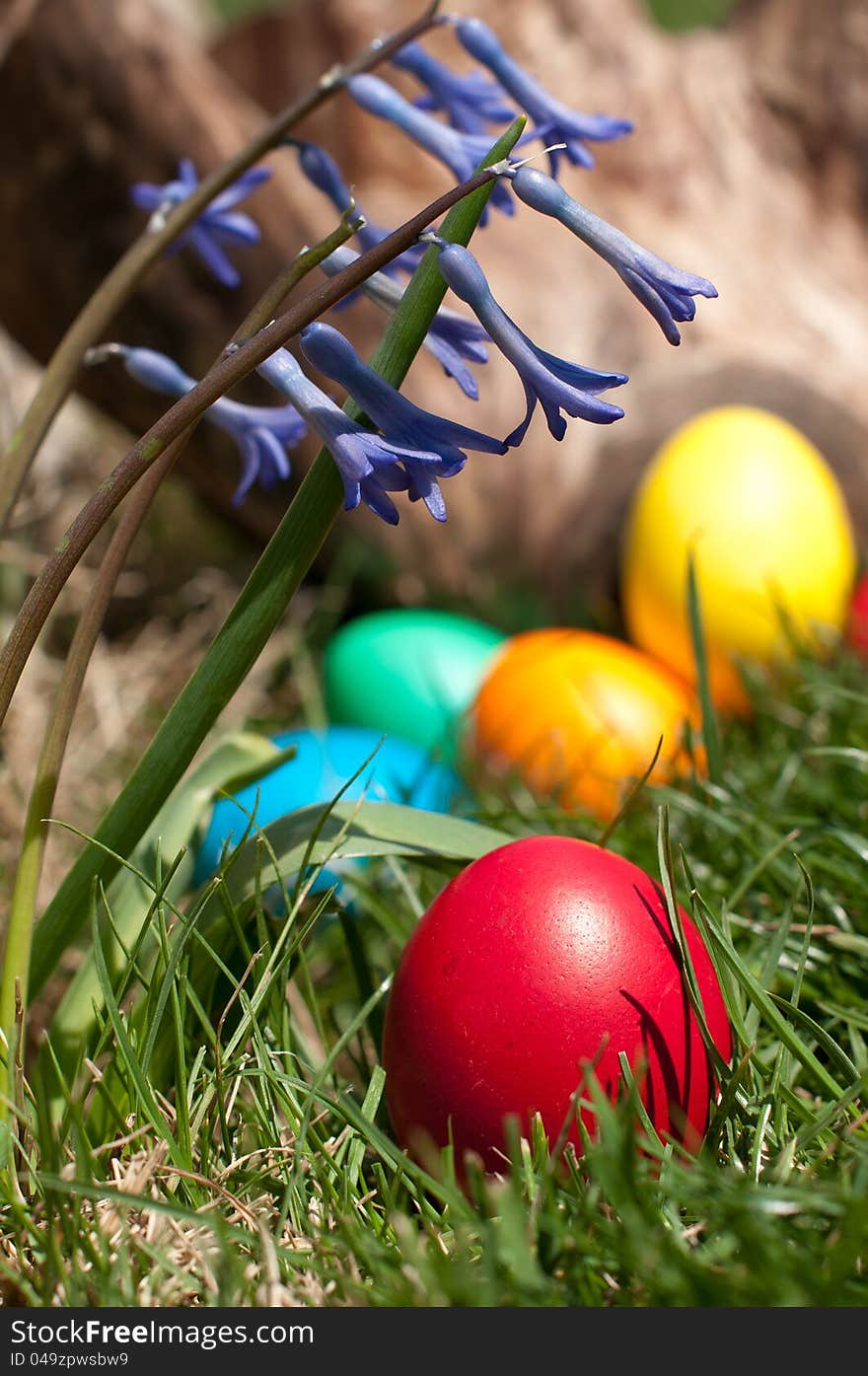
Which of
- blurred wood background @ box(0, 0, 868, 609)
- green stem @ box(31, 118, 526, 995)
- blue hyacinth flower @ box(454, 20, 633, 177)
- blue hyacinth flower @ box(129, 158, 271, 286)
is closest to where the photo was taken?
green stem @ box(31, 118, 526, 995)

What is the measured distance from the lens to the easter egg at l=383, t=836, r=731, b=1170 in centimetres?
89

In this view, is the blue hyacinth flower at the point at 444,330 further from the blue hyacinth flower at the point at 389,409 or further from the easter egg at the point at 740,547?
the easter egg at the point at 740,547

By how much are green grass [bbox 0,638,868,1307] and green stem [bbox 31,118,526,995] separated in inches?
2.5

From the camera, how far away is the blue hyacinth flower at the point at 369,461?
31.4 inches

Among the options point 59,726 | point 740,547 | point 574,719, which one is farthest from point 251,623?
point 740,547

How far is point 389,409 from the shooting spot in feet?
2.73

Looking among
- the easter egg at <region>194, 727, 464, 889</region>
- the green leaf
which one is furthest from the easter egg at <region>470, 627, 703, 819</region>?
the green leaf

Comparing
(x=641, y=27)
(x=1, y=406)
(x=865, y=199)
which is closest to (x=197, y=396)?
(x=1, y=406)

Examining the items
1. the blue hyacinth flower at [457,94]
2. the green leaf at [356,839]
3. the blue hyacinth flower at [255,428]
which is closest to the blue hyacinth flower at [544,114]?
the blue hyacinth flower at [457,94]

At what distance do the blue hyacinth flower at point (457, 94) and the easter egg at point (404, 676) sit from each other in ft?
3.28

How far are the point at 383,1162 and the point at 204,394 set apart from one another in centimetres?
60

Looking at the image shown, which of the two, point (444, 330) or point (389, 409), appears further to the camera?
point (444, 330)

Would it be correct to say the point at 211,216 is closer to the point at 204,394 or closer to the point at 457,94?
the point at 457,94

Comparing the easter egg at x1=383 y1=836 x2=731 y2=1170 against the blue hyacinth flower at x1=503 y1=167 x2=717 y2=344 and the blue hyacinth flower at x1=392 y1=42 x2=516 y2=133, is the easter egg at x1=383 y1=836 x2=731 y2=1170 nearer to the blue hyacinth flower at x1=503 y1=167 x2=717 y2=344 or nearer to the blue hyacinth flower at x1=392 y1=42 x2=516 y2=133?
the blue hyacinth flower at x1=503 y1=167 x2=717 y2=344
